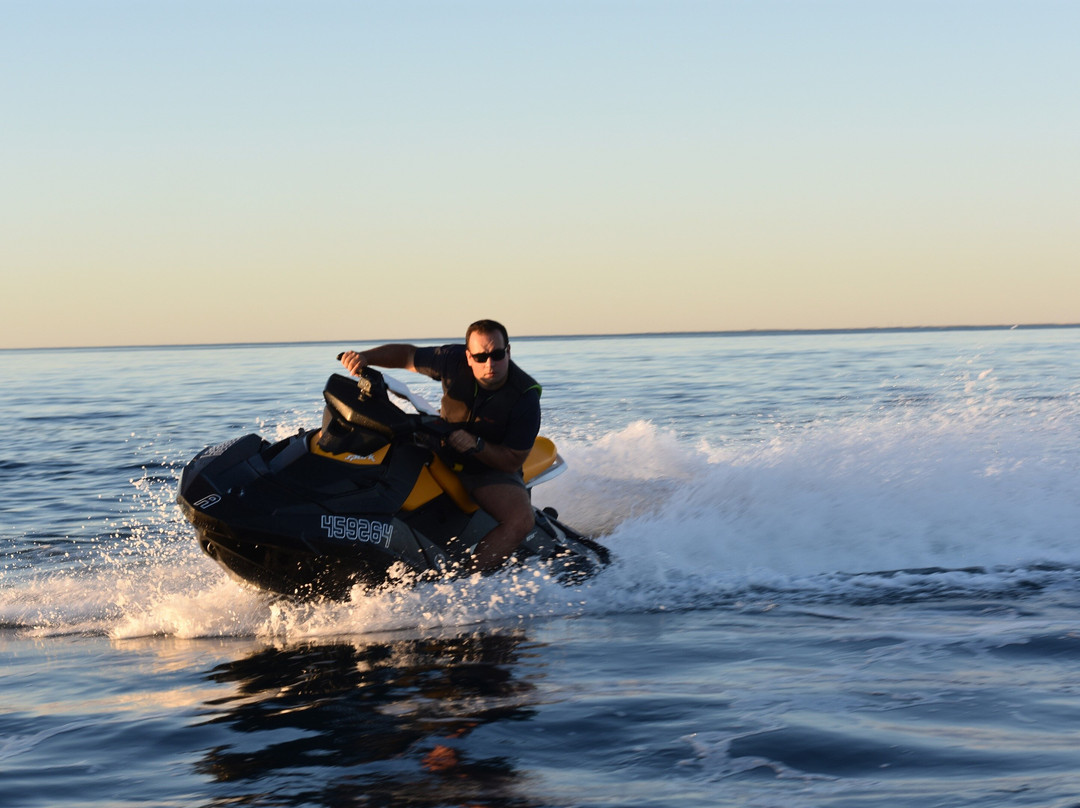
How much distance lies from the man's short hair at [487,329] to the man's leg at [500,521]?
73cm

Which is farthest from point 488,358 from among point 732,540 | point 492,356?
point 732,540

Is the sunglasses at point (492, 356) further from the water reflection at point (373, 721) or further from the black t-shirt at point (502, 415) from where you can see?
the water reflection at point (373, 721)

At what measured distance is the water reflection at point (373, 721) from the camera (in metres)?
3.34

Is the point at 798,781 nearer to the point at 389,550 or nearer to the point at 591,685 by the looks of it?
the point at 591,685

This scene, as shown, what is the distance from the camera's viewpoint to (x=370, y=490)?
506cm

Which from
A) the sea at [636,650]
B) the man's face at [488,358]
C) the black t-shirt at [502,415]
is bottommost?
the sea at [636,650]

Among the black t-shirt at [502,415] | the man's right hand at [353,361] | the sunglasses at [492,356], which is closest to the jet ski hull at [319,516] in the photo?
the black t-shirt at [502,415]

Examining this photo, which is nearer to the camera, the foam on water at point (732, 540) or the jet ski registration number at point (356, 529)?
the jet ski registration number at point (356, 529)

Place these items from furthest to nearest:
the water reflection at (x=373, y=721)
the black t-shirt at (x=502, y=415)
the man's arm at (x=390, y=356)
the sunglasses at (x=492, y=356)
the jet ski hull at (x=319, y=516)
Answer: the man's arm at (x=390, y=356) → the black t-shirt at (x=502, y=415) → the sunglasses at (x=492, y=356) → the jet ski hull at (x=319, y=516) → the water reflection at (x=373, y=721)

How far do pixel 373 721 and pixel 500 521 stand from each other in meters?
1.60

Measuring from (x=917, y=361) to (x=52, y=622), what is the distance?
26153 mm

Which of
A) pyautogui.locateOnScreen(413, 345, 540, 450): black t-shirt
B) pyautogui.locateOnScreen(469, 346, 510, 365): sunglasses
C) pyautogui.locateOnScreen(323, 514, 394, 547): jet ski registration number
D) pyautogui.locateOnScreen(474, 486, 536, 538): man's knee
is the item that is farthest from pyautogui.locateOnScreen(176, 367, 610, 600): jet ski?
pyautogui.locateOnScreen(469, 346, 510, 365): sunglasses

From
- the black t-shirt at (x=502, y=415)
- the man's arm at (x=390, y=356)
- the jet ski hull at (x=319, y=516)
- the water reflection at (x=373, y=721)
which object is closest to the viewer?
the water reflection at (x=373, y=721)

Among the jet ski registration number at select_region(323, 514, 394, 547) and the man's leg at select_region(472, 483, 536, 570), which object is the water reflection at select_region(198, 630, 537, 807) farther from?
the jet ski registration number at select_region(323, 514, 394, 547)
